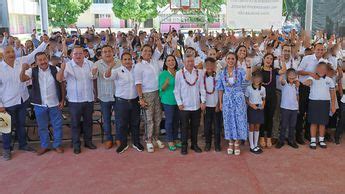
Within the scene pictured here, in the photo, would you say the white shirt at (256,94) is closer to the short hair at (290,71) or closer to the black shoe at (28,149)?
the short hair at (290,71)

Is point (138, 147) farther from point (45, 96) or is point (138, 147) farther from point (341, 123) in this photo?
point (341, 123)

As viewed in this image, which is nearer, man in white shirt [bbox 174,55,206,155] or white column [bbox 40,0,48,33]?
man in white shirt [bbox 174,55,206,155]

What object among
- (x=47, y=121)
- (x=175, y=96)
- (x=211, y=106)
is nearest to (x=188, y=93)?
(x=175, y=96)

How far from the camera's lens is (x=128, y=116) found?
19.0 ft

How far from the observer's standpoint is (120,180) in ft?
15.4

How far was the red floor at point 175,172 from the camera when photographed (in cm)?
447

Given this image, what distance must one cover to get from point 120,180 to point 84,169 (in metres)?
0.67

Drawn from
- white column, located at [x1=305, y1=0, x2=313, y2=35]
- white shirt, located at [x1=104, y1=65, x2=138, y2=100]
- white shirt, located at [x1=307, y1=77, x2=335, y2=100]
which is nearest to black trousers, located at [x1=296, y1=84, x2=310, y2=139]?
white shirt, located at [x1=307, y1=77, x2=335, y2=100]

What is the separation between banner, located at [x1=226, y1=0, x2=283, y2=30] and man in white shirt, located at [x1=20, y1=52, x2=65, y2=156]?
3438 millimetres

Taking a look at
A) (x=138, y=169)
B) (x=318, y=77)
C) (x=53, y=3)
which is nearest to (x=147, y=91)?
(x=138, y=169)

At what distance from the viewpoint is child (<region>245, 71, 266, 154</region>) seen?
5.59 m

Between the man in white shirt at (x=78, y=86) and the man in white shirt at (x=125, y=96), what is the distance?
0.37 meters

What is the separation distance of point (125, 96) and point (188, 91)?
97 cm

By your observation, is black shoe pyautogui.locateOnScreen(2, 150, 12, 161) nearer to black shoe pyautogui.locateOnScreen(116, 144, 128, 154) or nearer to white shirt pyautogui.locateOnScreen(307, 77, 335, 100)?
black shoe pyautogui.locateOnScreen(116, 144, 128, 154)
